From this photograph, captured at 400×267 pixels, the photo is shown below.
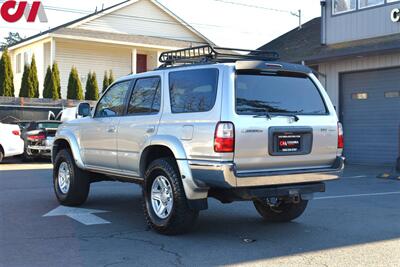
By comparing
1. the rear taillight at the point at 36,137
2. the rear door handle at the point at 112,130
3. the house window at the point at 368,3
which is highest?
the house window at the point at 368,3

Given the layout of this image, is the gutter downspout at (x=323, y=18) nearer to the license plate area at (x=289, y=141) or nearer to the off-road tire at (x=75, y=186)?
the off-road tire at (x=75, y=186)

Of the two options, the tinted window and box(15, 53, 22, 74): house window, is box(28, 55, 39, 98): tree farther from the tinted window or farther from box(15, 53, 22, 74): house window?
the tinted window

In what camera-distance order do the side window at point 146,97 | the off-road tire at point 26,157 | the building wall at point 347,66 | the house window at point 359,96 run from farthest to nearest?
the off-road tire at point 26,157, the house window at point 359,96, the building wall at point 347,66, the side window at point 146,97

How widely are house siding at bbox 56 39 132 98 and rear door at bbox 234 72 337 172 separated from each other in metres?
26.9

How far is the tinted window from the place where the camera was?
6785 millimetres

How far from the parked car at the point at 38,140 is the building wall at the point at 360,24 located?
32.7 ft

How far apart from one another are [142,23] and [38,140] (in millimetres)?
18288

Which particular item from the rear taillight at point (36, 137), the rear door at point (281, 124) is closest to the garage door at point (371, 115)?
the rear taillight at point (36, 137)

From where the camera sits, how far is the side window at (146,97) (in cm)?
762

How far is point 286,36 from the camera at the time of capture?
2447 cm

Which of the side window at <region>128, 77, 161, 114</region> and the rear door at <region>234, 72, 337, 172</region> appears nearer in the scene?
the rear door at <region>234, 72, 337, 172</region>

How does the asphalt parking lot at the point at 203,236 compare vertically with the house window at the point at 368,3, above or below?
below

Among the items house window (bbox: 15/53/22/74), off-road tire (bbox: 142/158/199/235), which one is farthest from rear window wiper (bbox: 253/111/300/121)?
house window (bbox: 15/53/22/74)

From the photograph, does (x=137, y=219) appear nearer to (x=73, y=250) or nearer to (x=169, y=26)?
(x=73, y=250)
